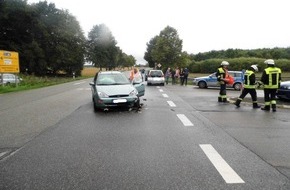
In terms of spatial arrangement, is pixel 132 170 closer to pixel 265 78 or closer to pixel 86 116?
pixel 86 116

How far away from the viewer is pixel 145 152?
6.12 metres

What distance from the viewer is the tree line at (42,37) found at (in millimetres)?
55469

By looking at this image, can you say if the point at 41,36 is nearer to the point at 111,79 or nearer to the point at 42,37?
the point at 42,37

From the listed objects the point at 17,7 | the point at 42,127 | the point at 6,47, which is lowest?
the point at 42,127

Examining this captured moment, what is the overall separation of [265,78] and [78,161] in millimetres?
9004

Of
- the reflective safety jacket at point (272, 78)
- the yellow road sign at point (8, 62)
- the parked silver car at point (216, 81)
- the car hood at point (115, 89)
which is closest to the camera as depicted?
the car hood at point (115, 89)

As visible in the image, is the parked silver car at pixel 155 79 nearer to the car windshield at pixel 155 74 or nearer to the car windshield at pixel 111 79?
the car windshield at pixel 155 74

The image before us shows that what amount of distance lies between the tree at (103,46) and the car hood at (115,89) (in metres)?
83.9

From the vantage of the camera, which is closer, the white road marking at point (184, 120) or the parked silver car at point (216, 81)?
the white road marking at point (184, 120)

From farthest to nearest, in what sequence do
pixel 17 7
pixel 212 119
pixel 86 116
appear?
pixel 17 7 < pixel 86 116 < pixel 212 119

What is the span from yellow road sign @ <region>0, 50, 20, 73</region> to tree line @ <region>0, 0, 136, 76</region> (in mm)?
27606

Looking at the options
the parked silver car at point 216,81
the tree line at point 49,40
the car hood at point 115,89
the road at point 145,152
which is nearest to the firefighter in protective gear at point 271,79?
the road at point 145,152

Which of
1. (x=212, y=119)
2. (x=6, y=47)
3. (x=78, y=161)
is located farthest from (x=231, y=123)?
(x=6, y=47)

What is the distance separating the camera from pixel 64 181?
15.0 feet
